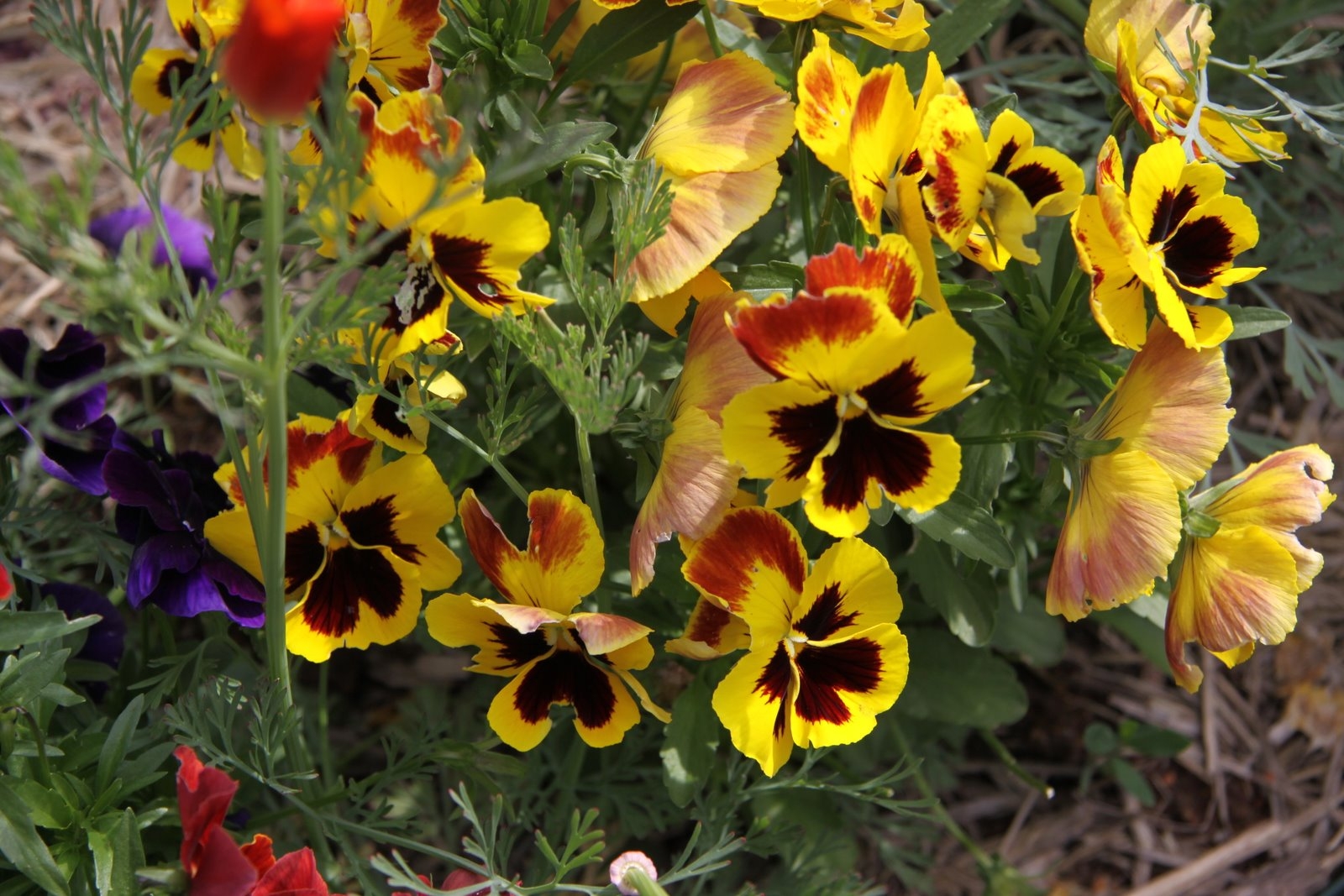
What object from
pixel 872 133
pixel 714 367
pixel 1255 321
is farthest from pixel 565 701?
pixel 1255 321

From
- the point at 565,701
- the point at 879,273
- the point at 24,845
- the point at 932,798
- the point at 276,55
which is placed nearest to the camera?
the point at 276,55

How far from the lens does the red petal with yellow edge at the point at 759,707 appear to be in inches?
35.2

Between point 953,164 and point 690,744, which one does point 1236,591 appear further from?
point 690,744

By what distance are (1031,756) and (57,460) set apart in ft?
4.12

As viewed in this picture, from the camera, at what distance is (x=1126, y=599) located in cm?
86

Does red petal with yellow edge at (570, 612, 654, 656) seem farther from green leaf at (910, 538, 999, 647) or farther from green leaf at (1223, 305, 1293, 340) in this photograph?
green leaf at (1223, 305, 1293, 340)

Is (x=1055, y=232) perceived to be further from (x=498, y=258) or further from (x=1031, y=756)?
(x=1031, y=756)

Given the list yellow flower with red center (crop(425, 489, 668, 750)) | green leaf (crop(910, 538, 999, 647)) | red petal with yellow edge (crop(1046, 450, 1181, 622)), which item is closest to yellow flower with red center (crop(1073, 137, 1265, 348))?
red petal with yellow edge (crop(1046, 450, 1181, 622))

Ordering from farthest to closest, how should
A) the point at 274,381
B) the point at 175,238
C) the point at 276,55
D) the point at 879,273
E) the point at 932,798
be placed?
the point at 175,238, the point at 932,798, the point at 879,273, the point at 274,381, the point at 276,55

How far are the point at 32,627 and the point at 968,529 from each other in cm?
74

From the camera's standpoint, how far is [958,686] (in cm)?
130

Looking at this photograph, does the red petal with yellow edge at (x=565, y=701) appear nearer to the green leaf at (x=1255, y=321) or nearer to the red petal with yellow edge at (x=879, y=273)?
the red petal with yellow edge at (x=879, y=273)

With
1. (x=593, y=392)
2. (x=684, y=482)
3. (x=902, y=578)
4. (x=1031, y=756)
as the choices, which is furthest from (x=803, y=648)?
(x=1031, y=756)

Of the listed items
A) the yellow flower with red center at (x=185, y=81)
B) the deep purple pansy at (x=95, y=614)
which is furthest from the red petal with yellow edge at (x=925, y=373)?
the deep purple pansy at (x=95, y=614)
